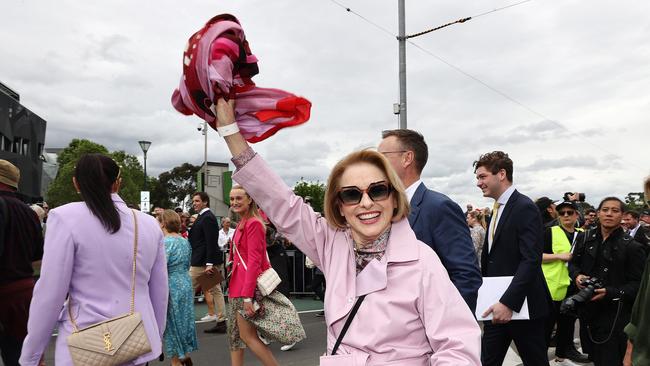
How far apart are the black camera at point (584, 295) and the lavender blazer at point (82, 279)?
12.7 ft

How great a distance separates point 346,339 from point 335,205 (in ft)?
1.78

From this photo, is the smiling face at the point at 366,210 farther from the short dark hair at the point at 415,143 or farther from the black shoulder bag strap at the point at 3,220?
the black shoulder bag strap at the point at 3,220

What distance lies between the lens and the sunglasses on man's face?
2.12m

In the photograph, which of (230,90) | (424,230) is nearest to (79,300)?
(230,90)

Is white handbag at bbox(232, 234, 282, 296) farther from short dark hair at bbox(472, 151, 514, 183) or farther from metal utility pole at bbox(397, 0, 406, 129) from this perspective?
metal utility pole at bbox(397, 0, 406, 129)

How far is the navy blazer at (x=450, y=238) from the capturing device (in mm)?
2953

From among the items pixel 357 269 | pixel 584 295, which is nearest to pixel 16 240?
pixel 357 269

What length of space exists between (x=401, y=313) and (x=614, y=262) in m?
4.24

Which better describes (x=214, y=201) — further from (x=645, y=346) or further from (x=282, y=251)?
(x=645, y=346)

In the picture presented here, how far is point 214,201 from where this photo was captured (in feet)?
153

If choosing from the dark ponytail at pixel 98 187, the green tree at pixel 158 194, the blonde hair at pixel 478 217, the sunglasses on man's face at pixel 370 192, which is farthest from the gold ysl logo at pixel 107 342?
the green tree at pixel 158 194

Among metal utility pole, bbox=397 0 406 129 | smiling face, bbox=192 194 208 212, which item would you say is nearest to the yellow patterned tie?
smiling face, bbox=192 194 208 212

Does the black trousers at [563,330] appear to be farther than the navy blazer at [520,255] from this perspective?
Yes

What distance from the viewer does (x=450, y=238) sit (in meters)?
3.08
